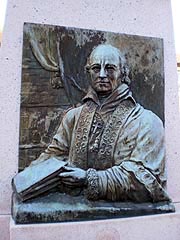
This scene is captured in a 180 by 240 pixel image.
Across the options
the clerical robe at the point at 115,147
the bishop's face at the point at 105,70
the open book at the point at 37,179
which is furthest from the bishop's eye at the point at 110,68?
the open book at the point at 37,179

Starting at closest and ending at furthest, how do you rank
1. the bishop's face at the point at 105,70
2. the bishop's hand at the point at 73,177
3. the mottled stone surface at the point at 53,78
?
the bishop's hand at the point at 73,177, the bishop's face at the point at 105,70, the mottled stone surface at the point at 53,78

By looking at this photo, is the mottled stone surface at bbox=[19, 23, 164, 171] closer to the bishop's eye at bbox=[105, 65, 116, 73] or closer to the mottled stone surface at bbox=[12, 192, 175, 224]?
the bishop's eye at bbox=[105, 65, 116, 73]

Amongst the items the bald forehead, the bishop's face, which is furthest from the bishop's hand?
the bald forehead

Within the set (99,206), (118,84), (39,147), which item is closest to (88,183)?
(99,206)

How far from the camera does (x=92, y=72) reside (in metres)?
2.13

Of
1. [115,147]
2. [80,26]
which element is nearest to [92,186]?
[115,147]

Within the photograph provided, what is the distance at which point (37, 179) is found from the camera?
6.30 feet

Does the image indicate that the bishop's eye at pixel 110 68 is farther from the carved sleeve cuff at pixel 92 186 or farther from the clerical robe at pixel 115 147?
the carved sleeve cuff at pixel 92 186

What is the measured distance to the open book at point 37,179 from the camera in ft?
6.21

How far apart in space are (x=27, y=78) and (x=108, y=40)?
60 centimetres

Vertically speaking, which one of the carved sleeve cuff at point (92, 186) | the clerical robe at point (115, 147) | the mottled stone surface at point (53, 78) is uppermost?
the mottled stone surface at point (53, 78)

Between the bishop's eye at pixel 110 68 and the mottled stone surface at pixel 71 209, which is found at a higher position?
the bishop's eye at pixel 110 68

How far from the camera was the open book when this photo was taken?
1894 mm

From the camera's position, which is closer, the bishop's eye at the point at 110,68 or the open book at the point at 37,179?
the open book at the point at 37,179
